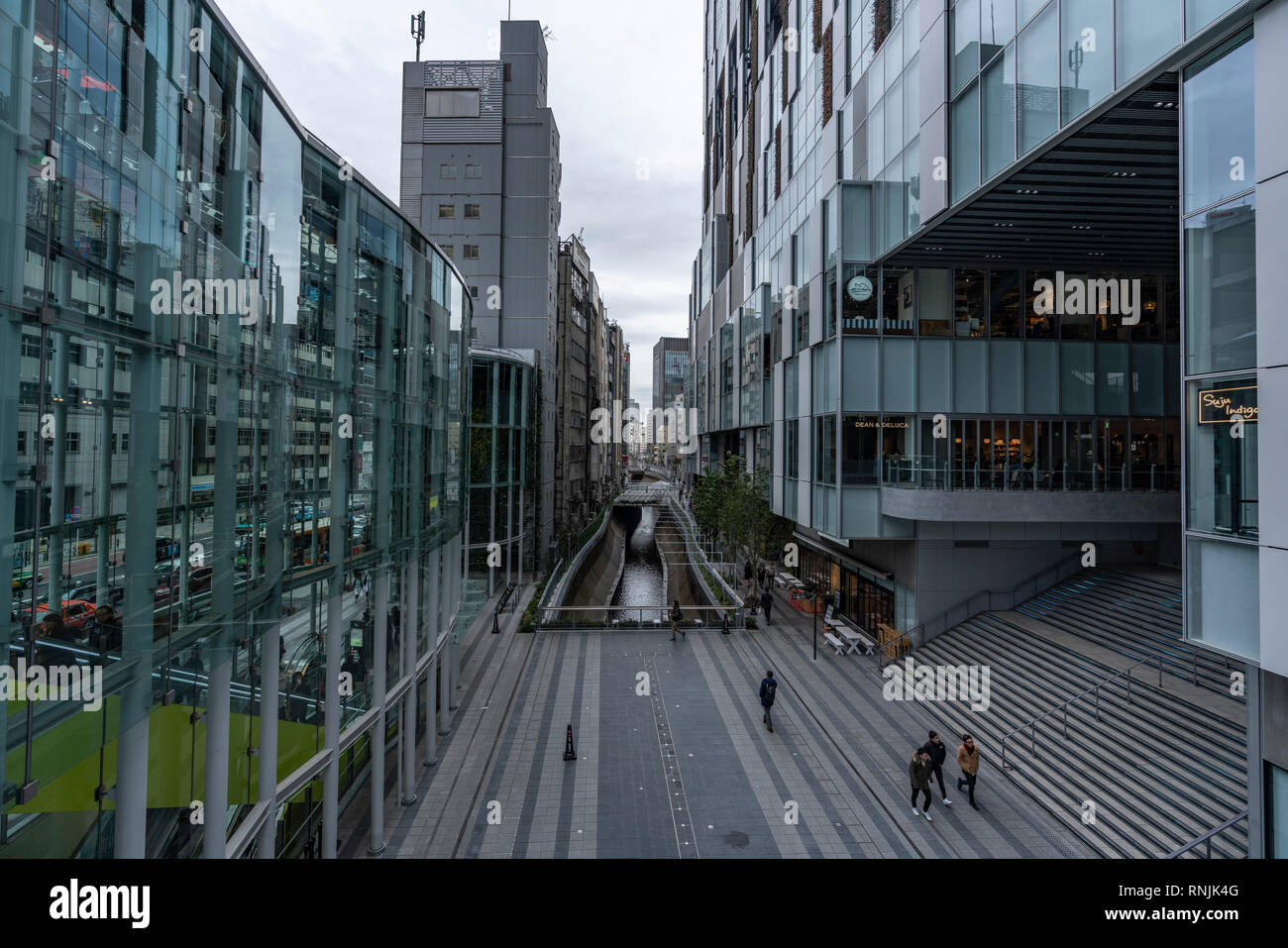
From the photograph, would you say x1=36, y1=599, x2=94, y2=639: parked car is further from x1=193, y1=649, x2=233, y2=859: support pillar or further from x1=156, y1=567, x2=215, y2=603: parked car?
x1=193, y1=649, x2=233, y2=859: support pillar

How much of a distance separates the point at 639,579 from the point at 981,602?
27.4 metres

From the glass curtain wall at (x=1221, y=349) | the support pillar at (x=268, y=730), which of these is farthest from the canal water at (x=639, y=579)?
the glass curtain wall at (x=1221, y=349)

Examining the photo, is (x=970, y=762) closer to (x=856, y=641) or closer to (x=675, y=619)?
(x=856, y=641)

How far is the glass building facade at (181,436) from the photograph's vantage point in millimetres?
4551

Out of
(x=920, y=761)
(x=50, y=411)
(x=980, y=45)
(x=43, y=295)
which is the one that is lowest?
(x=920, y=761)

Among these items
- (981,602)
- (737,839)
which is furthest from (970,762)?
(981,602)

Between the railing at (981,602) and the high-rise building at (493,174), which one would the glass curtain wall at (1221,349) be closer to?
the railing at (981,602)

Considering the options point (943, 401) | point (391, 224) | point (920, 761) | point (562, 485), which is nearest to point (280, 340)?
point (391, 224)

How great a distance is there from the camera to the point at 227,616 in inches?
277

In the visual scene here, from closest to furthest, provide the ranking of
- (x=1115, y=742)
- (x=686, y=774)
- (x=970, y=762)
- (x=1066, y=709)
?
(x=970, y=762), (x=1115, y=742), (x=686, y=774), (x=1066, y=709)

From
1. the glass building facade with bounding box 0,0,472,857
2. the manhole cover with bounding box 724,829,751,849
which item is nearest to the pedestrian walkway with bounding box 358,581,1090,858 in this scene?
the manhole cover with bounding box 724,829,751,849

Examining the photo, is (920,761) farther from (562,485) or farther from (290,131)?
(562,485)

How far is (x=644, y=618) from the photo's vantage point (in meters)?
24.7
